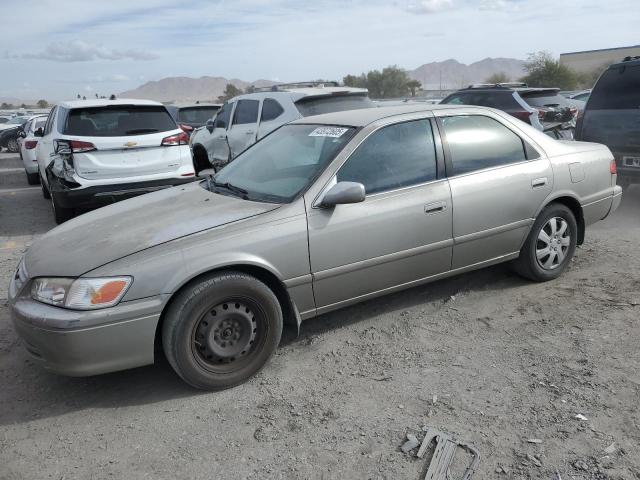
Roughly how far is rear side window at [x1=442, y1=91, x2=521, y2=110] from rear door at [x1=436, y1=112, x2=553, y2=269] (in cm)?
656

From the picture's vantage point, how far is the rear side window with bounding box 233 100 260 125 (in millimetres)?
9439

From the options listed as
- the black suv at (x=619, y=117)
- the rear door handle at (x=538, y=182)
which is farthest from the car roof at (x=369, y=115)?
the black suv at (x=619, y=117)

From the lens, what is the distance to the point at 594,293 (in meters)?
4.56

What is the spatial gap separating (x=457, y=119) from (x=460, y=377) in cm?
206

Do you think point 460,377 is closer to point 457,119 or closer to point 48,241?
point 457,119

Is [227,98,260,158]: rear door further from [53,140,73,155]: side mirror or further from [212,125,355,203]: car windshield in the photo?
[212,125,355,203]: car windshield

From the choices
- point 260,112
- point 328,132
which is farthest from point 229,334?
point 260,112

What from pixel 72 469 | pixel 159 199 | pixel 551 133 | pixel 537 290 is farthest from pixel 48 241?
pixel 551 133

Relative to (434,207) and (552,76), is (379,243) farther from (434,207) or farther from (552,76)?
(552,76)

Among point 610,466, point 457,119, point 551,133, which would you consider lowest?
point 610,466

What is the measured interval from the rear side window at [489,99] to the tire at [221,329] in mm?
8586

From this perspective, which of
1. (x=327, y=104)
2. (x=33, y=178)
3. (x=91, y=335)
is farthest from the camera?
(x=33, y=178)

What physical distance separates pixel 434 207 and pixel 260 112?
582 cm

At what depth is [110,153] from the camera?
7.07 metres
